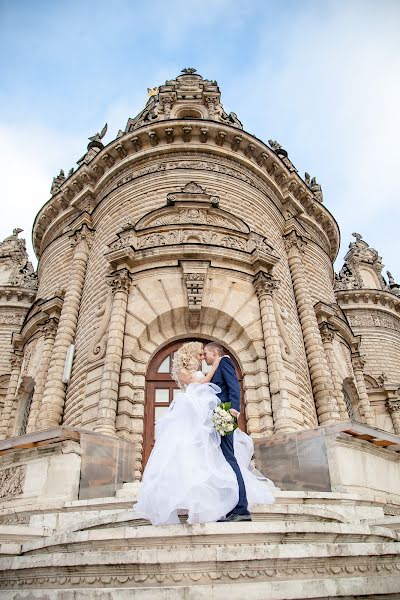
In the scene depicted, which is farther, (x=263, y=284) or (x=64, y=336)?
(x=64, y=336)

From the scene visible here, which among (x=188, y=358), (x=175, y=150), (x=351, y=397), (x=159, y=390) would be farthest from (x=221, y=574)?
(x=175, y=150)

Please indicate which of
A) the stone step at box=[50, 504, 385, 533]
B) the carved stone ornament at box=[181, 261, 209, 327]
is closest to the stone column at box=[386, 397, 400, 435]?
the carved stone ornament at box=[181, 261, 209, 327]

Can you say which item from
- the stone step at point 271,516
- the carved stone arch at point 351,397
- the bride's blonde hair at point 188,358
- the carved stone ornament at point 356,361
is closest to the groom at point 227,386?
the bride's blonde hair at point 188,358

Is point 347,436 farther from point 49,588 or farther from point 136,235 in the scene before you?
point 136,235

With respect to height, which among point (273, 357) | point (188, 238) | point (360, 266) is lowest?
point (273, 357)

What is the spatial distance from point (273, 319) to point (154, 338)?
3369 mm

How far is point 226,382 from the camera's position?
4.66 metres

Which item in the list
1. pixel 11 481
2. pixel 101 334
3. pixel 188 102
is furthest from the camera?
pixel 188 102

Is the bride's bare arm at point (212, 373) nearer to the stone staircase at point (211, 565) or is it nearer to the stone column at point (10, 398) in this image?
the stone staircase at point (211, 565)

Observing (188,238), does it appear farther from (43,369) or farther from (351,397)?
(351,397)

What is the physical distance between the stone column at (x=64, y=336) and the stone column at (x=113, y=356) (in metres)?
2.44

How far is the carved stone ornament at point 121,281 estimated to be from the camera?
11.7 meters

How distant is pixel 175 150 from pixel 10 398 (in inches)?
442

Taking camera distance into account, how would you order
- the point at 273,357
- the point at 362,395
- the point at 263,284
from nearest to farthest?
the point at 273,357 < the point at 263,284 < the point at 362,395
